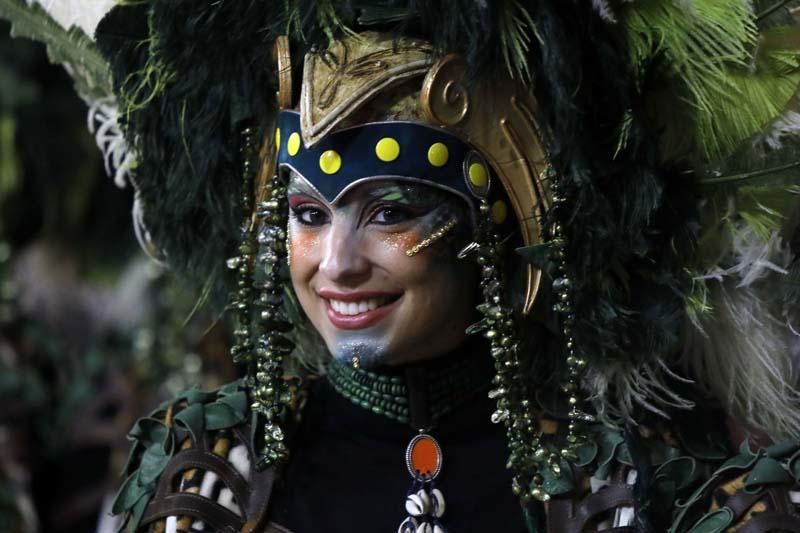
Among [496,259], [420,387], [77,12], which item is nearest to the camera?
[496,259]

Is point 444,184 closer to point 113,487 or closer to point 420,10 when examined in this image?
point 420,10

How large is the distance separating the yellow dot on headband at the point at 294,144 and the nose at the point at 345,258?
0.47 feet

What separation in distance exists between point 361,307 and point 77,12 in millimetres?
844

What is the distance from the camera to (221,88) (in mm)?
2254

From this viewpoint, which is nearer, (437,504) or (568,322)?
(568,322)

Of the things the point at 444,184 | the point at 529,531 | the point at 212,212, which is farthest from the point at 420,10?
the point at 529,531

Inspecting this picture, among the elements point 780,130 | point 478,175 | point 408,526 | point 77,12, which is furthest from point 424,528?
point 77,12

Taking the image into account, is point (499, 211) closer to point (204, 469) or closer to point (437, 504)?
point (437, 504)

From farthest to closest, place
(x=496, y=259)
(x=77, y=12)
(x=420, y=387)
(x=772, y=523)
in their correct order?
(x=77, y=12) < (x=420, y=387) < (x=496, y=259) < (x=772, y=523)

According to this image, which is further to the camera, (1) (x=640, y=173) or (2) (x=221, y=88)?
(2) (x=221, y=88)

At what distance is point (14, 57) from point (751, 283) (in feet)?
12.2

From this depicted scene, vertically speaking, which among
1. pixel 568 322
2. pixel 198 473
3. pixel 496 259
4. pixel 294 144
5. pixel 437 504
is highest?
pixel 294 144

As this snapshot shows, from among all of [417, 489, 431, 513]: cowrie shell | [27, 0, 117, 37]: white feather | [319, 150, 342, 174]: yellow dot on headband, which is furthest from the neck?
[27, 0, 117, 37]: white feather

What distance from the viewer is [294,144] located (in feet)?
7.06
